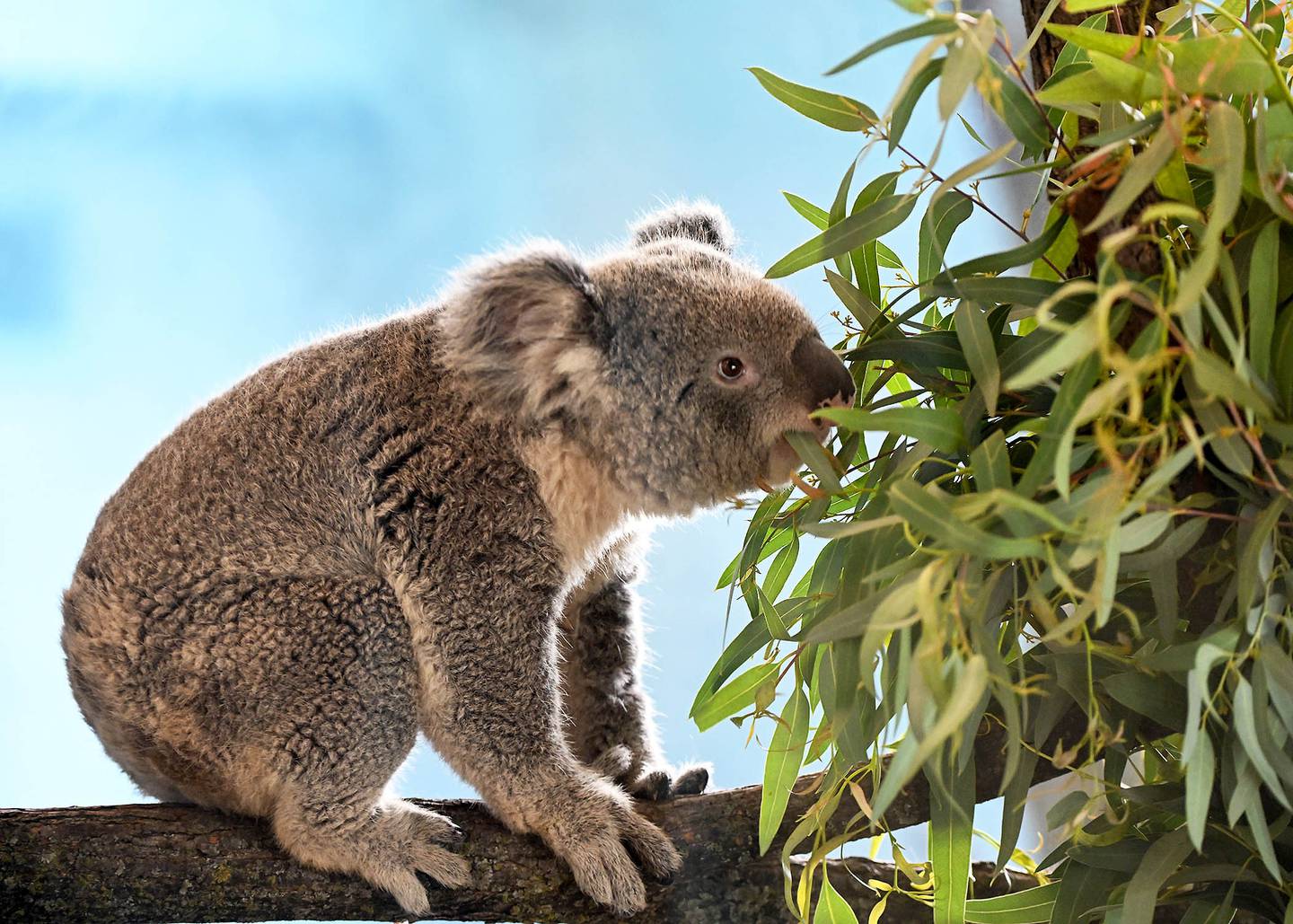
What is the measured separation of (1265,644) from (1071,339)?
0.41 m

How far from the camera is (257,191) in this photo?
2.83 m

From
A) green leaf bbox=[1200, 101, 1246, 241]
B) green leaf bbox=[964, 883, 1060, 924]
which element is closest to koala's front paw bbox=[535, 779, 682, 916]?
green leaf bbox=[964, 883, 1060, 924]

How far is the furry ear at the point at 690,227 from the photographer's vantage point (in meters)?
2.29

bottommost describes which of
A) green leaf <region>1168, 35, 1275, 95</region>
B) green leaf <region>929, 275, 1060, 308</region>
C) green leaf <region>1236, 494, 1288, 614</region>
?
green leaf <region>1236, 494, 1288, 614</region>

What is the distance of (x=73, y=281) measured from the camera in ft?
8.91

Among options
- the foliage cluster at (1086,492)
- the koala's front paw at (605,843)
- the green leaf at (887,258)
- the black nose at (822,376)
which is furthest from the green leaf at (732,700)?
the green leaf at (887,258)

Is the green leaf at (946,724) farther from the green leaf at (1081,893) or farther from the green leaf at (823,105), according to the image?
the green leaf at (823,105)

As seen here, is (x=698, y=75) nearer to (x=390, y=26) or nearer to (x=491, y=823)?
(x=390, y=26)

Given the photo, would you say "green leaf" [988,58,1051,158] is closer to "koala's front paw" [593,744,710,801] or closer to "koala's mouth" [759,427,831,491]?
"koala's mouth" [759,427,831,491]

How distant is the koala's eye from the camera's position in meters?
1.86

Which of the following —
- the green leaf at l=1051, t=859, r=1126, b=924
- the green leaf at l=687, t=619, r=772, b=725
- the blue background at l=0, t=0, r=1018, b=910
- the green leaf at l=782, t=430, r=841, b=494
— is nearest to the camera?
the green leaf at l=1051, t=859, r=1126, b=924

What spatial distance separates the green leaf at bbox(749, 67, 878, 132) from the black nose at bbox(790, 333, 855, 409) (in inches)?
13.6

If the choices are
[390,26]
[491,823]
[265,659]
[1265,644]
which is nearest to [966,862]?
[1265,644]

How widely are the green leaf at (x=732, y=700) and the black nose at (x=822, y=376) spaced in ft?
1.31
